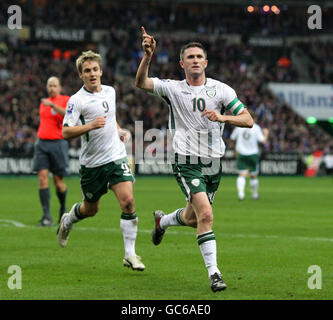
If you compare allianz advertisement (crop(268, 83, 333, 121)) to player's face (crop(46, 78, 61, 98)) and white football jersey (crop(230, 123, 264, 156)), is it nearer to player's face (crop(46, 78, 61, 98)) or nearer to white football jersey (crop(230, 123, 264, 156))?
white football jersey (crop(230, 123, 264, 156))

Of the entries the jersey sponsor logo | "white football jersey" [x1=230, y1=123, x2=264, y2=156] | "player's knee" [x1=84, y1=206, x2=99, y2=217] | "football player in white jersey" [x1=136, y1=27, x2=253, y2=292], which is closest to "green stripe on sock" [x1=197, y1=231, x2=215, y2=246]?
"football player in white jersey" [x1=136, y1=27, x2=253, y2=292]

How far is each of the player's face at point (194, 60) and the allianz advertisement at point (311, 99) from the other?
41753 millimetres

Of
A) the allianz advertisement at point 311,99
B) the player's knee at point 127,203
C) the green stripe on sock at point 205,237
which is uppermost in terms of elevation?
the allianz advertisement at point 311,99

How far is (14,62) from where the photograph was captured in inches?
1711

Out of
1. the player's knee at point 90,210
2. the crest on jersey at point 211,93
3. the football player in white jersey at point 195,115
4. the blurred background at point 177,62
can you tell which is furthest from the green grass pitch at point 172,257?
the blurred background at point 177,62

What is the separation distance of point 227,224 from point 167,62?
107 ft

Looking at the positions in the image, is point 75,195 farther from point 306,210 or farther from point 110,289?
point 110,289

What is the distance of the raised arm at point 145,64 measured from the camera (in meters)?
8.62

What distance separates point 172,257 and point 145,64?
3.09 metres

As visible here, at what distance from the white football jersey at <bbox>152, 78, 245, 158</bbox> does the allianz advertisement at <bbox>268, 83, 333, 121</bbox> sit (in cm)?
4168

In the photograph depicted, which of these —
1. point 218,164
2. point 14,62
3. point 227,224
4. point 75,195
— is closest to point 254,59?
point 14,62

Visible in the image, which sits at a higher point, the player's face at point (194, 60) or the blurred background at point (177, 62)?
the blurred background at point (177, 62)

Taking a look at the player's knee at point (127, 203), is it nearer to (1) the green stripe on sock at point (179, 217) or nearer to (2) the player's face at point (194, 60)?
(1) the green stripe on sock at point (179, 217)

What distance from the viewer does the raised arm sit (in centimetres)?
862
